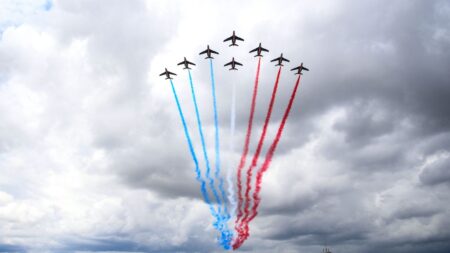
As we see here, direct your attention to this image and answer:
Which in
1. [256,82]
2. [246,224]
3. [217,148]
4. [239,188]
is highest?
[256,82]

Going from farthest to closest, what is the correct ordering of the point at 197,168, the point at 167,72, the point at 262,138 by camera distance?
the point at 167,72 < the point at 197,168 < the point at 262,138

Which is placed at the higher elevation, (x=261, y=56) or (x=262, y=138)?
(x=261, y=56)

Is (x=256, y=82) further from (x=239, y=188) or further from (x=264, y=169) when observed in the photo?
(x=239, y=188)

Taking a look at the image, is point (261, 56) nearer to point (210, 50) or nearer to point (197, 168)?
point (210, 50)

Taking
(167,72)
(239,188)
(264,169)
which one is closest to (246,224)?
(239,188)

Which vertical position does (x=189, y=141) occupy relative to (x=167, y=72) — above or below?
below

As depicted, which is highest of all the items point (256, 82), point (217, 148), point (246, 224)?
point (256, 82)

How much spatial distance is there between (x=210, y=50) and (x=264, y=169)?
4443 cm

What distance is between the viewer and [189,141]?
4919 inches

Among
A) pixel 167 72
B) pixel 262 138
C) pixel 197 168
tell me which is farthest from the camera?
pixel 167 72

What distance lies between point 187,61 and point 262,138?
39932 mm

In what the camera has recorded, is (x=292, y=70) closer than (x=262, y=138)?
No

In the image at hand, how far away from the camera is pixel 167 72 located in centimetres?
13662

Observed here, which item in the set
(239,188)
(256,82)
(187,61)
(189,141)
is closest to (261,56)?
(256,82)
